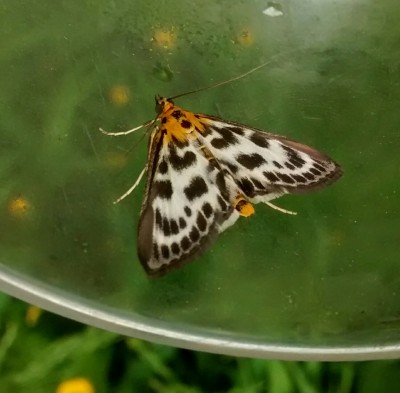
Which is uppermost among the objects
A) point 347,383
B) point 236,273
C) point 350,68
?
point 350,68

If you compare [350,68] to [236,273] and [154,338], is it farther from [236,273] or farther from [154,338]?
[154,338]

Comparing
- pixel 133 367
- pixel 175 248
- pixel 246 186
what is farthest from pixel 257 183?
pixel 133 367

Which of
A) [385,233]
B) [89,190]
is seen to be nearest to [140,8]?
[89,190]

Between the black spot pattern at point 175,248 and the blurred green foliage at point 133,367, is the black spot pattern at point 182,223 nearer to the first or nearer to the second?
the black spot pattern at point 175,248

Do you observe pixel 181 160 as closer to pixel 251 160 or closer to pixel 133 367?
pixel 251 160

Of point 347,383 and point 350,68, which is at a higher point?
point 350,68

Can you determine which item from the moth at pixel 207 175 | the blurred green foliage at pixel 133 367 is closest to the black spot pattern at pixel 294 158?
the moth at pixel 207 175

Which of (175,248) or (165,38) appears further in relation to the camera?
(165,38)
